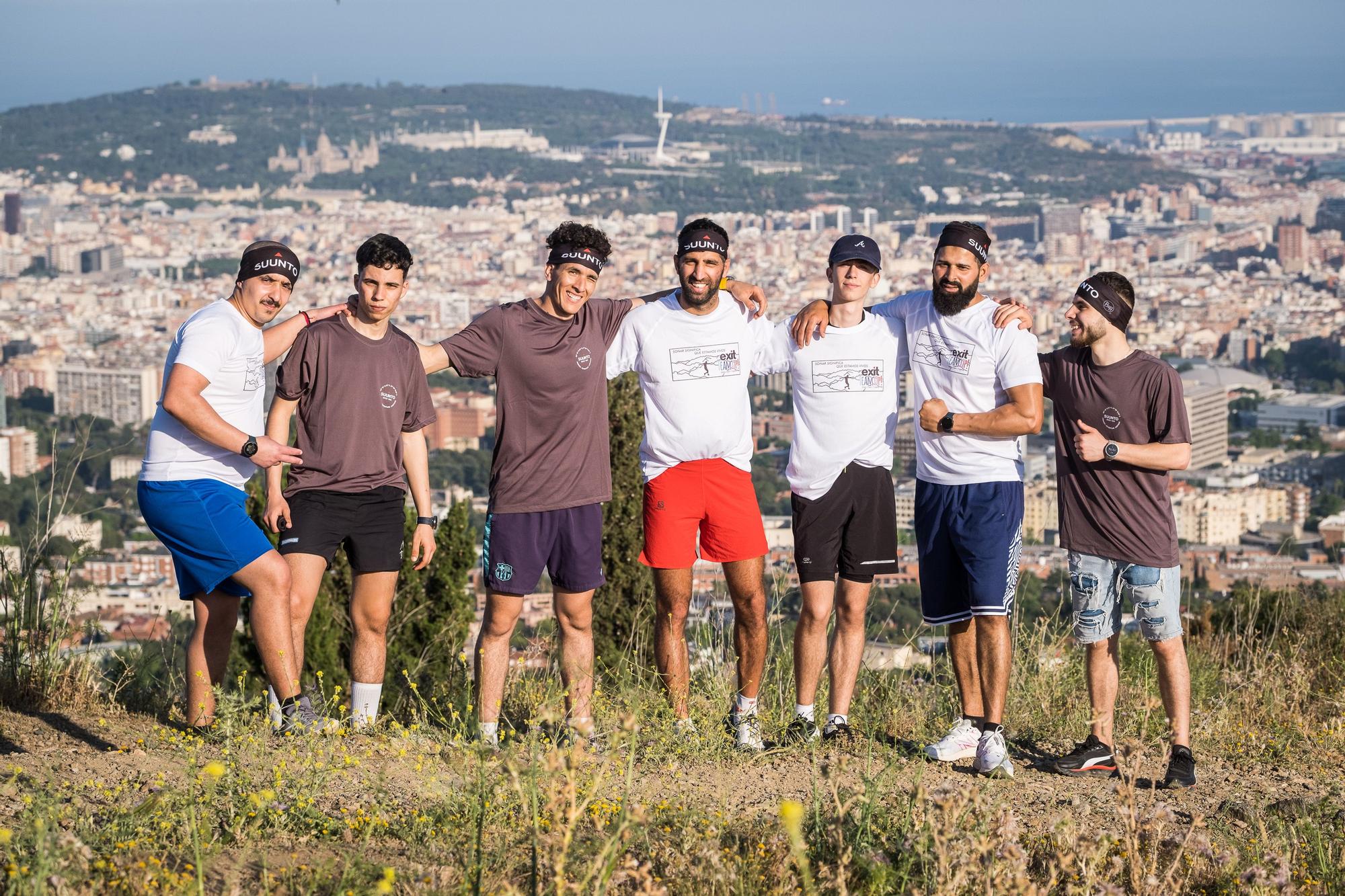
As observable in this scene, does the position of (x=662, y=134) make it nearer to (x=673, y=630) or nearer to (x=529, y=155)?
(x=529, y=155)

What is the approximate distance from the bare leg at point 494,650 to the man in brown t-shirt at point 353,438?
289 mm

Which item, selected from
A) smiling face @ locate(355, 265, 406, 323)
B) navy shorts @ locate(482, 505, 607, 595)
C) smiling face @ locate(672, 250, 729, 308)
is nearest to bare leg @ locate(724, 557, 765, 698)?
navy shorts @ locate(482, 505, 607, 595)

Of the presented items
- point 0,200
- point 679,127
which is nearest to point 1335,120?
point 679,127

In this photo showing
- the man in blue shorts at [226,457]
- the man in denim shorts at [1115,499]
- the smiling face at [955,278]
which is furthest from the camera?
the smiling face at [955,278]

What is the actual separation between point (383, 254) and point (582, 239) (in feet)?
1.76

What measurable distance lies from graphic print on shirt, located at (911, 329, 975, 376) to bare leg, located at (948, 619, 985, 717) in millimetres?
700

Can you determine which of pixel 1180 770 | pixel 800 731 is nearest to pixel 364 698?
pixel 800 731

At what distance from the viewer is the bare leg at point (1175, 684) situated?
3758 mm

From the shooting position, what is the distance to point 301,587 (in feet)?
12.5

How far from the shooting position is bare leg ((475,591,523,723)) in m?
3.87

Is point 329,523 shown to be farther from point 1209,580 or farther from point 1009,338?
point 1209,580

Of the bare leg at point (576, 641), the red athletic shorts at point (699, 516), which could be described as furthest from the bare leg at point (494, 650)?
the red athletic shorts at point (699, 516)

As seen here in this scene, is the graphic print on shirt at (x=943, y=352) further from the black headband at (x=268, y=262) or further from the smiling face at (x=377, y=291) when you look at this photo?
the black headband at (x=268, y=262)

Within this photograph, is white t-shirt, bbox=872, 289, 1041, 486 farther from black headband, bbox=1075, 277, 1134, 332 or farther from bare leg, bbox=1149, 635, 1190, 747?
bare leg, bbox=1149, 635, 1190, 747
